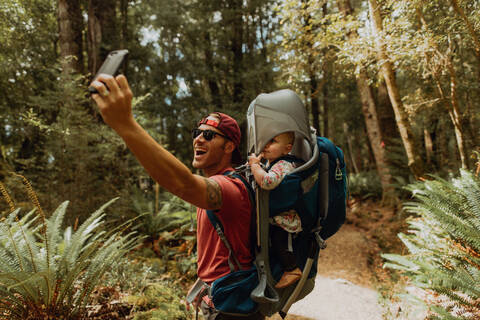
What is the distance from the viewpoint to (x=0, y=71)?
24.0ft

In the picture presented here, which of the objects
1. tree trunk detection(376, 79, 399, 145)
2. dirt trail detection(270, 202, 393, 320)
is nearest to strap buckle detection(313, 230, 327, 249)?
dirt trail detection(270, 202, 393, 320)

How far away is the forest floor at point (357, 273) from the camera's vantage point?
13.1 feet

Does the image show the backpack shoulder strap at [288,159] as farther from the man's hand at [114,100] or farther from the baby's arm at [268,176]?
the man's hand at [114,100]

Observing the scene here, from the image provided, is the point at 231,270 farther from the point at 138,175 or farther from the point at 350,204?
the point at 350,204

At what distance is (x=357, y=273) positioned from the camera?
19.0 ft

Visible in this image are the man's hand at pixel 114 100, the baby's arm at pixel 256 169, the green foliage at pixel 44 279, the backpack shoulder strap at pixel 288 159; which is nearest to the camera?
the man's hand at pixel 114 100

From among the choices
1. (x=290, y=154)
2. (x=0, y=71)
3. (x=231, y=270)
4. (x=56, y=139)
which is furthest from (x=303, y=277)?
(x=0, y=71)

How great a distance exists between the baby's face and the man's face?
0.90 feet

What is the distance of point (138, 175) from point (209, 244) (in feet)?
19.4

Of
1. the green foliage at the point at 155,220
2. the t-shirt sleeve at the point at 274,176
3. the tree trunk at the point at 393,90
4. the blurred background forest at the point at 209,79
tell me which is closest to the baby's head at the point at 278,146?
the t-shirt sleeve at the point at 274,176

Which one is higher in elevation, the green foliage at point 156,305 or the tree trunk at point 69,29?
the tree trunk at point 69,29

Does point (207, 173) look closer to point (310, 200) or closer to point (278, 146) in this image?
point (278, 146)

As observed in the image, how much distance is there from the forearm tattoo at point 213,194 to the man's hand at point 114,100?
0.45 m

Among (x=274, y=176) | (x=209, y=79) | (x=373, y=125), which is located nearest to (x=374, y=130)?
(x=373, y=125)
